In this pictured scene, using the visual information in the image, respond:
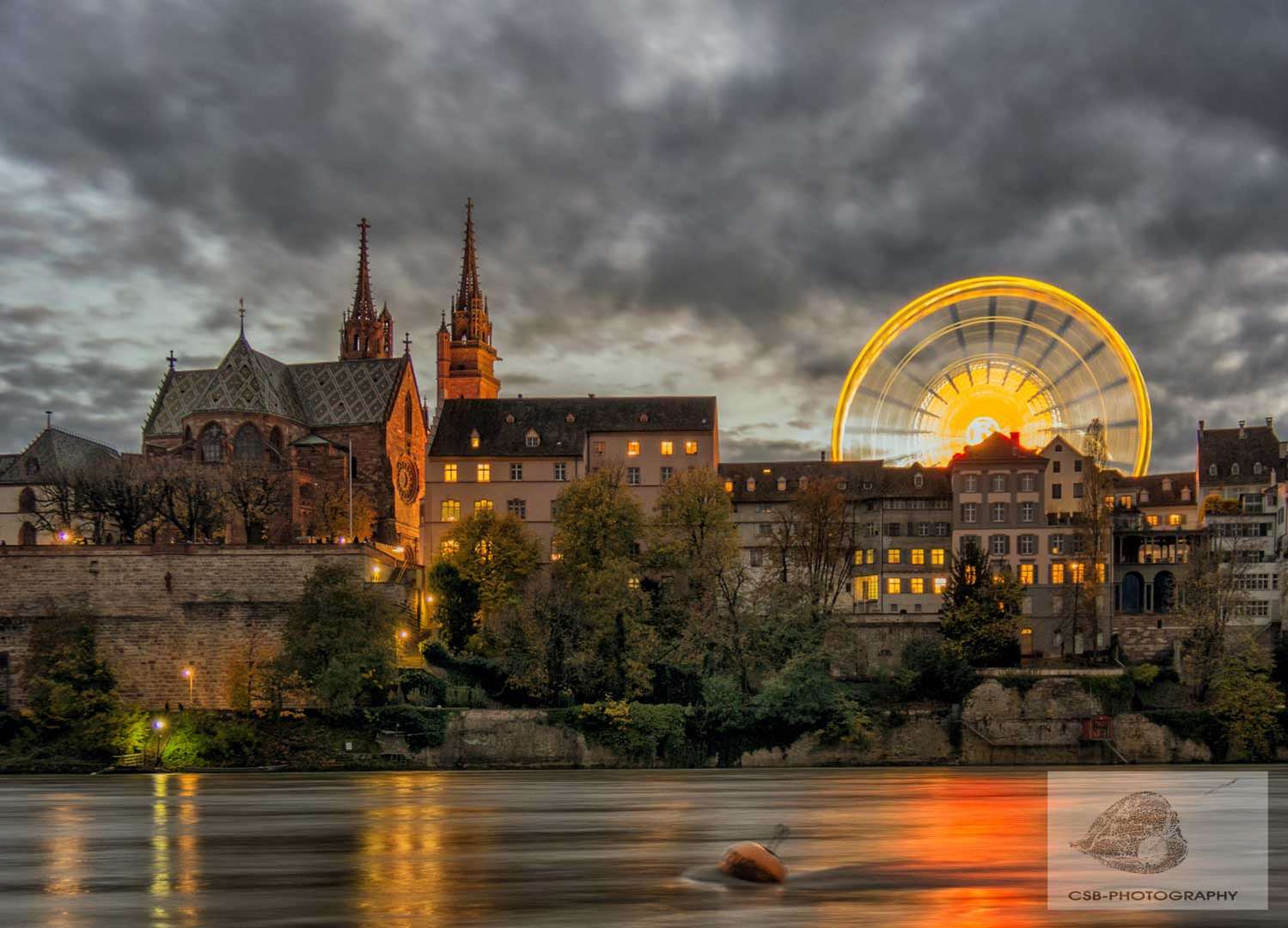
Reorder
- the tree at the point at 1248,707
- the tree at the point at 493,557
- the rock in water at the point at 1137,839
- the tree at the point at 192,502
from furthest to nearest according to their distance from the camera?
1. the tree at the point at 192,502
2. the tree at the point at 493,557
3. the tree at the point at 1248,707
4. the rock in water at the point at 1137,839

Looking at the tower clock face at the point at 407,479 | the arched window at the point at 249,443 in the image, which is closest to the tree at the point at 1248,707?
the tower clock face at the point at 407,479

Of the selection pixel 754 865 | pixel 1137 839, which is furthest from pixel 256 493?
pixel 754 865

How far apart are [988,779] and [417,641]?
30.9 m

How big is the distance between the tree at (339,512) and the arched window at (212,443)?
599 cm

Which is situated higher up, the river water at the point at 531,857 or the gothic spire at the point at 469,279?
the gothic spire at the point at 469,279

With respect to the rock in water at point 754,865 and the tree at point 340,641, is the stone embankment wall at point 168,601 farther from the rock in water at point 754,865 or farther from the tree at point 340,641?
the rock in water at point 754,865

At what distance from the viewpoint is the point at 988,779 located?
161ft

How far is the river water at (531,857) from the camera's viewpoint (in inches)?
812

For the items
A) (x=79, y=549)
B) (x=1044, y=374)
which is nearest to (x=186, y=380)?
(x=79, y=549)

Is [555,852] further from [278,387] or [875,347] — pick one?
[278,387]

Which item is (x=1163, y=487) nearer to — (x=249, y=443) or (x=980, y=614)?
(x=980, y=614)

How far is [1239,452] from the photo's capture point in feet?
279

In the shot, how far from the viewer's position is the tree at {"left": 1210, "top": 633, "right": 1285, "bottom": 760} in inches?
2320

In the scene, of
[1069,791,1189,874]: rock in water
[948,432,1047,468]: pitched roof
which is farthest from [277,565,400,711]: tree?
[948,432,1047,468]: pitched roof
